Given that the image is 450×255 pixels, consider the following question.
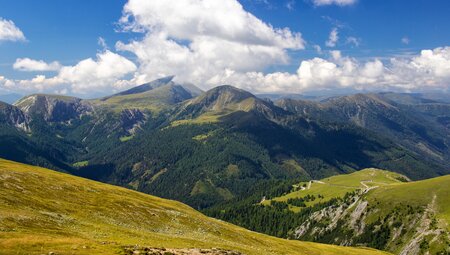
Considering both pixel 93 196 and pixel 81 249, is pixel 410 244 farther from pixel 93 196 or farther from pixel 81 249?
pixel 81 249

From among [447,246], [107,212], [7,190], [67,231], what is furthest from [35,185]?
[447,246]

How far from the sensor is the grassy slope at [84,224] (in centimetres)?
4788

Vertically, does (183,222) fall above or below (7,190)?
below

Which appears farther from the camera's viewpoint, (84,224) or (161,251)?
(84,224)

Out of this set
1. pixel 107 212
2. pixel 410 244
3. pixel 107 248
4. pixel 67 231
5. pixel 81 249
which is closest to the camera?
pixel 81 249

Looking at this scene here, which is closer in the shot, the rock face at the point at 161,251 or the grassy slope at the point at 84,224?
the grassy slope at the point at 84,224

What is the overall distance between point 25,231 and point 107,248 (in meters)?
13.4

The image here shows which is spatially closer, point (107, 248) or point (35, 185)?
point (107, 248)

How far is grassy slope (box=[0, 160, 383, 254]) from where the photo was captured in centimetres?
4788

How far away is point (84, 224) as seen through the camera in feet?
225

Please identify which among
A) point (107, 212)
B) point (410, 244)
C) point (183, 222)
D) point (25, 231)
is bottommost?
point (410, 244)

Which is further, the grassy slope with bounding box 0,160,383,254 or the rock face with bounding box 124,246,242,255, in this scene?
the rock face with bounding box 124,246,242,255

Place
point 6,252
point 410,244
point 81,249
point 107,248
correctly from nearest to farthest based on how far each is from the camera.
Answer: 1. point 6,252
2. point 81,249
3. point 107,248
4. point 410,244

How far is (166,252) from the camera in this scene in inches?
2052
